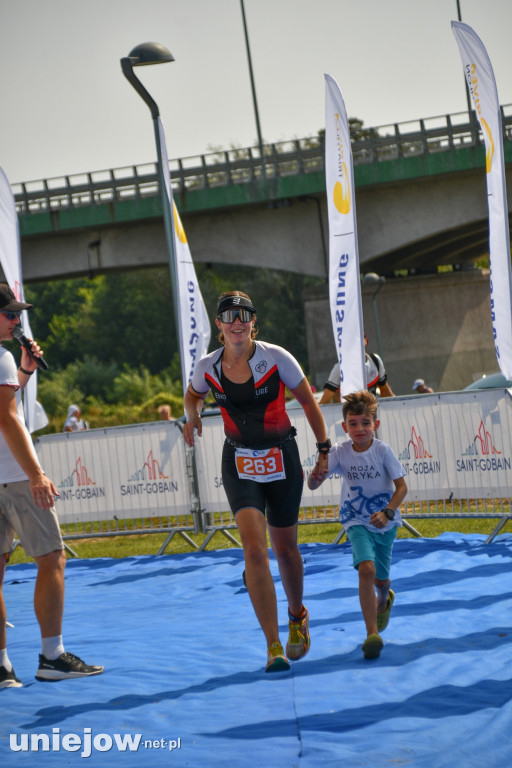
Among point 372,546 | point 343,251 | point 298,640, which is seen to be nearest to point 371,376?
point 343,251

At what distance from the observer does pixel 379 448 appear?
20.2ft

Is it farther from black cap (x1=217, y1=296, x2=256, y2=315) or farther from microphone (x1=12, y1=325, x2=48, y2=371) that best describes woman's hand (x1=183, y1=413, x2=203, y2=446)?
microphone (x1=12, y1=325, x2=48, y2=371)

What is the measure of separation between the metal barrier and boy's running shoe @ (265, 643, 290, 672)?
17.8 ft

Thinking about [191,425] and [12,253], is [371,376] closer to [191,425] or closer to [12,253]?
[12,253]

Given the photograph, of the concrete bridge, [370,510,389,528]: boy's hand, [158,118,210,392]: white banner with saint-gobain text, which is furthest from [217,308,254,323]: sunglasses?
the concrete bridge

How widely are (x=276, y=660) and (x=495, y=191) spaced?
6.92m

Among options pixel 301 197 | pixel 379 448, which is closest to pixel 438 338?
Answer: pixel 301 197

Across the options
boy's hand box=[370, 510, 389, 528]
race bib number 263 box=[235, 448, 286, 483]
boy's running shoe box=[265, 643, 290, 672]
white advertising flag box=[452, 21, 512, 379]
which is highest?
Answer: white advertising flag box=[452, 21, 512, 379]

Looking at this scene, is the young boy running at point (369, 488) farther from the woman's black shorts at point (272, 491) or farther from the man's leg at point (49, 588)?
the man's leg at point (49, 588)

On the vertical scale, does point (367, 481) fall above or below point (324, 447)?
below

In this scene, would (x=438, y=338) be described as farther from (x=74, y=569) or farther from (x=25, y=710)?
(x=25, y=710)

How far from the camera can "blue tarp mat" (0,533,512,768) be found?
418 centimetres

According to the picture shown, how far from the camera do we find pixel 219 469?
12.0 meters

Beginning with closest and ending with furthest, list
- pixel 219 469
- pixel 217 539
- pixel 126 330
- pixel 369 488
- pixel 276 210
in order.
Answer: pixel 369 488
pixel 219 469
pixel 217 539
pixel 276 210
pixel 126 330
